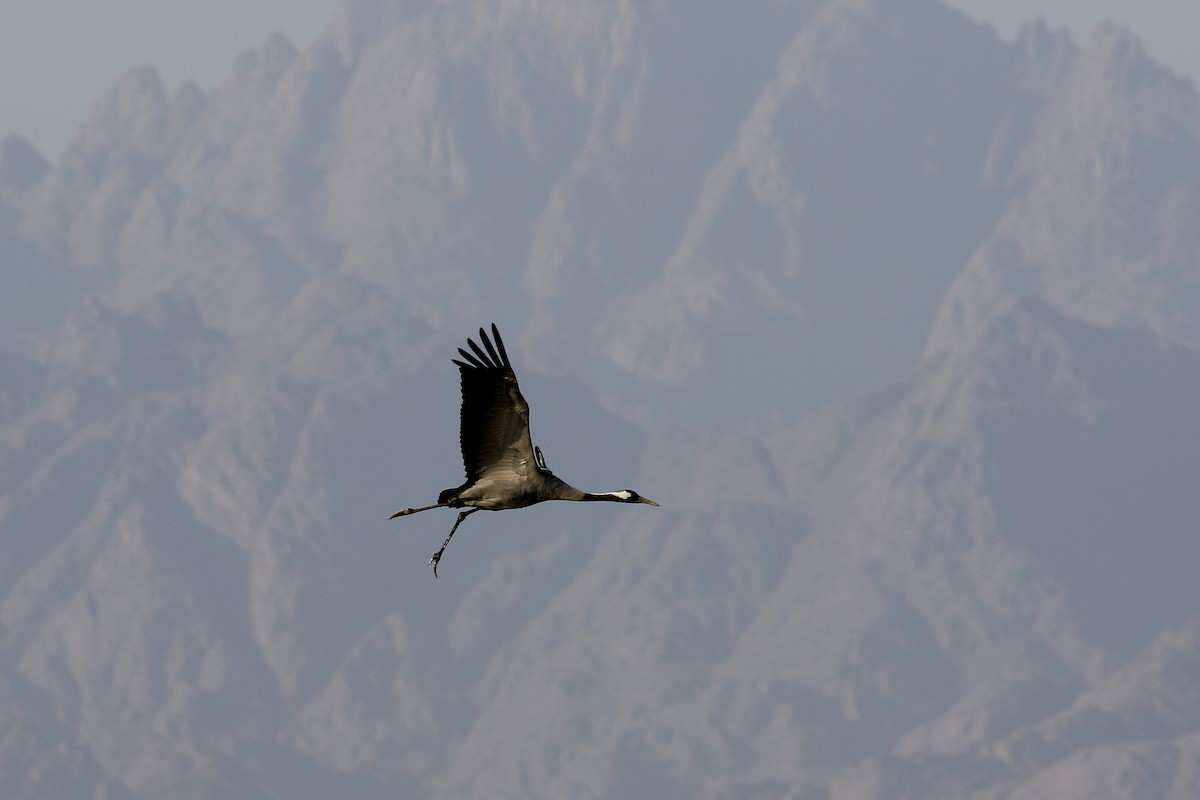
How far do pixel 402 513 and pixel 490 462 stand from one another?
4.67 feet

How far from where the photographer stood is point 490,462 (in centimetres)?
3136

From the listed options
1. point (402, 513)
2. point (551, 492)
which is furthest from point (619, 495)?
point (402, 513)

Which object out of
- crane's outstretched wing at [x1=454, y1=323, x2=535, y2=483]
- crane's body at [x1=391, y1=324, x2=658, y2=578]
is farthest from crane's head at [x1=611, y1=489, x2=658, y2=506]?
crane's outstretched wing at [x1=454, y1=323, x2=535, y2=483]

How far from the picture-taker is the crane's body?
101 feet

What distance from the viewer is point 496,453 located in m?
31.3

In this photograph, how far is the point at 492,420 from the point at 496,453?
48cm

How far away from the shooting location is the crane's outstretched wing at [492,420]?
30703 mm

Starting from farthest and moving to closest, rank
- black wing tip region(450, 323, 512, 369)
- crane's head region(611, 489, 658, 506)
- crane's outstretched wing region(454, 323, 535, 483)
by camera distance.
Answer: crane's outstretched wing region(454, 323, 535, 483) < crane's head region(611, 489, 658, 506) < black wing tip region(450, 323, 512, 369)

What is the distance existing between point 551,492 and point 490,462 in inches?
39.1

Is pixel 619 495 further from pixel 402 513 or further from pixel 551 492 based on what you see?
pixel 402 513

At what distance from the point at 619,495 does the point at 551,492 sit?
3.11ft

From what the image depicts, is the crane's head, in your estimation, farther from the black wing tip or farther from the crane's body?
the black wing tip

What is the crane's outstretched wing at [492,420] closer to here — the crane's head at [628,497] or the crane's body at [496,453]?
the crane's body at [496,453]

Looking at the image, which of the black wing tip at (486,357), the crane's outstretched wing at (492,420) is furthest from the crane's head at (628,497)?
the black wing tip at (486,357)
